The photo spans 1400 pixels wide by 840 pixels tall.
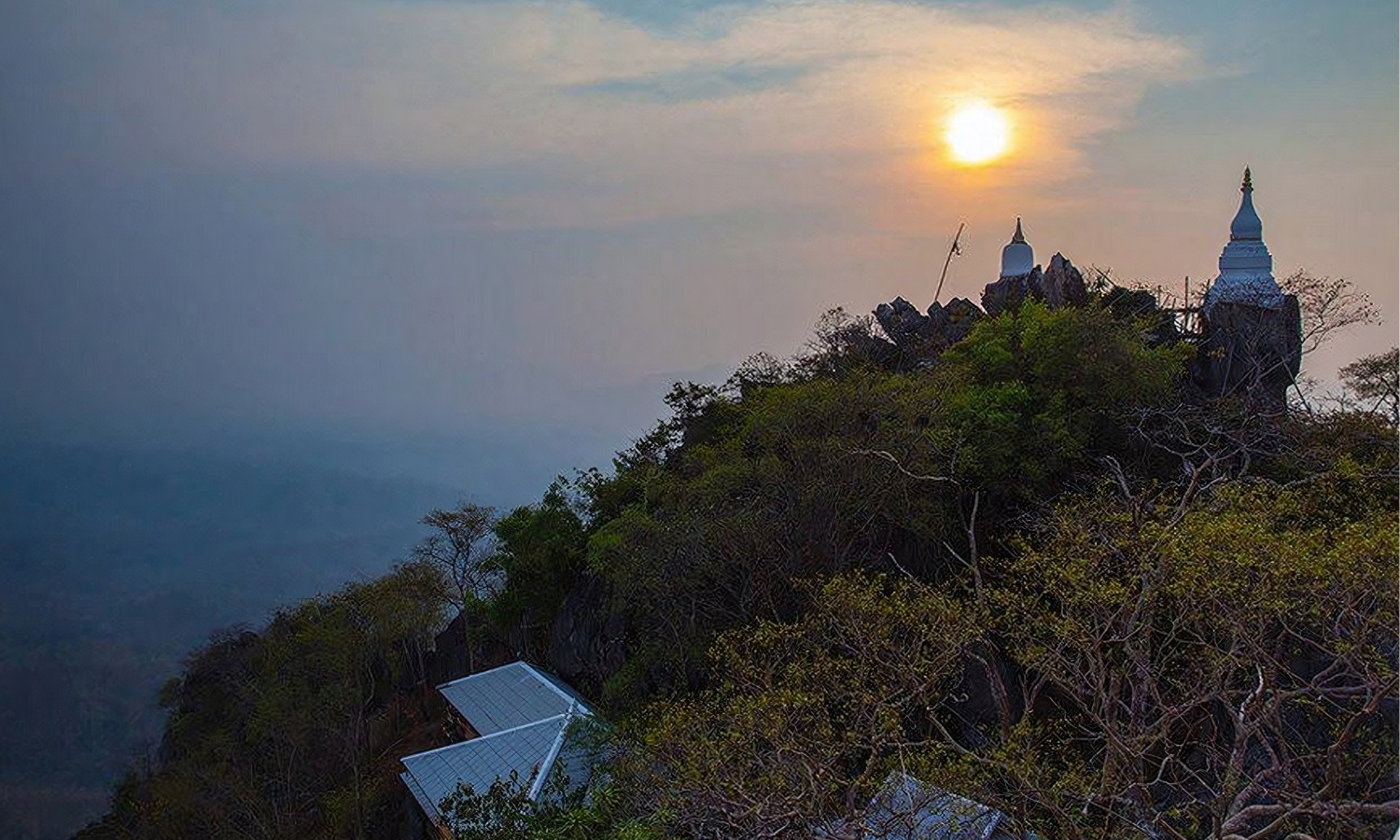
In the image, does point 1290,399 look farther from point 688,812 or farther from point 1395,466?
point 688,812

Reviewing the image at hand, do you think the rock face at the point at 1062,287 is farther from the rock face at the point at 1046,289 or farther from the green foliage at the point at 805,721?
the green foliage at the point at 805,721

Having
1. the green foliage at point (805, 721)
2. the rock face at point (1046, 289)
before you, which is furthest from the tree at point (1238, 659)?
the rock face at point (1046, 289)

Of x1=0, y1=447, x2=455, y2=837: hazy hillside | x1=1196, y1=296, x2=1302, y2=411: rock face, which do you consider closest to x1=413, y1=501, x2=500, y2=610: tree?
x1=0, y1=447, x2=455, y2=837: hazy hillside

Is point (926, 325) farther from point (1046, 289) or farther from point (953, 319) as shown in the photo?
point (1046, 289)

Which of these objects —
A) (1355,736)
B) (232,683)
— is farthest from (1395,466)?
(232,683)

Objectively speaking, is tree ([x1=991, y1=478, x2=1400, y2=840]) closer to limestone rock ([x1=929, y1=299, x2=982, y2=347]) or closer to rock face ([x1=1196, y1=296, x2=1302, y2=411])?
rock face ([x1=1196, y1=296, x2=1302, y2=411])

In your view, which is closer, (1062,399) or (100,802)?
(1062,399)

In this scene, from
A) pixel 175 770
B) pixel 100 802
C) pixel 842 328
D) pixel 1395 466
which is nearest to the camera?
pixel 1395 466
